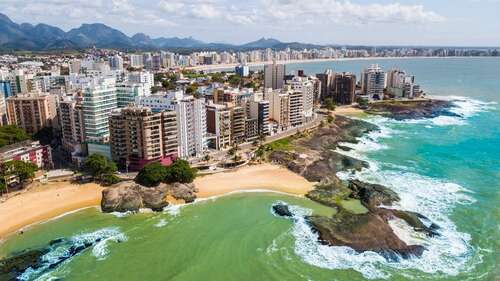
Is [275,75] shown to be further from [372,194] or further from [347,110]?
[372,194]

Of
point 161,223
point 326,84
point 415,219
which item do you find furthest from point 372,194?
point 326,84

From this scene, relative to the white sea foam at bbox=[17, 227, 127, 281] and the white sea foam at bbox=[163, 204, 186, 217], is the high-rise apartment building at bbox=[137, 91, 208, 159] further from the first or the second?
the white sea foam at bbox=[17, 227, 127, 281]

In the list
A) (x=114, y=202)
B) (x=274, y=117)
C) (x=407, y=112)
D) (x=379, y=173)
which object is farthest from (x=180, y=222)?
(x=407, y=112)

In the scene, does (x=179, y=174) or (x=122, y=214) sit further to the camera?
(x=179, y=174)

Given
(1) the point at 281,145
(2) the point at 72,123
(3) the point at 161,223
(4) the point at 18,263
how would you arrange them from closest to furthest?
(4) the point at 18,263 → (3) the point at 161,223 → (2) the point at 72,123 → (1) the point at 281,145

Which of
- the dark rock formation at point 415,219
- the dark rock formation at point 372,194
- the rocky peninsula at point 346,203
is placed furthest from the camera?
the dark rock formation at point 372,194

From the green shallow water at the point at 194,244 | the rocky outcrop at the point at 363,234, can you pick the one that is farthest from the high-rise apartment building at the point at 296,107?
the rocky outcrop at the point at 363,234

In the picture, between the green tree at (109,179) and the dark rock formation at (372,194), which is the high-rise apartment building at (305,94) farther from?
the green tree at (109,179)

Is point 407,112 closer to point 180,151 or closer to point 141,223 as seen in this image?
point 180,151
